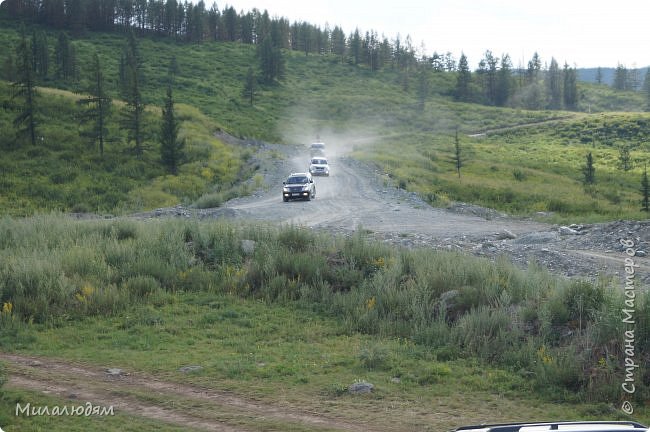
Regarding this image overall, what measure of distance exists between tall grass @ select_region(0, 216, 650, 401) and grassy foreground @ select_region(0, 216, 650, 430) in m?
0.03

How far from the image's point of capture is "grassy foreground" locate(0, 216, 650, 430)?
780 cm

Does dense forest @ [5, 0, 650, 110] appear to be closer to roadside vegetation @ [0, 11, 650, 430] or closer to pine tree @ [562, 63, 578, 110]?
pine tree @ [562, 63, 578, 110]

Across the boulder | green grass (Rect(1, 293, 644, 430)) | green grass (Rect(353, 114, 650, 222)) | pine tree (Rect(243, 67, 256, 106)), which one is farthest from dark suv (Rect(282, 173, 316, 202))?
pine tree (Rect(243, 67, 256, 106))

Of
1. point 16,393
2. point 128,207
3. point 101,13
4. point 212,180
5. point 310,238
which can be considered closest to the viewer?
point 16,393

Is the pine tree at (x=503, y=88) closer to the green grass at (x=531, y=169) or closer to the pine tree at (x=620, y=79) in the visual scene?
the green grass at (x=531, y=169)

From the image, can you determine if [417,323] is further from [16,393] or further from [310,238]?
[16,393]

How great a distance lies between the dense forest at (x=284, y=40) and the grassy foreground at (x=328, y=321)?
11708cm

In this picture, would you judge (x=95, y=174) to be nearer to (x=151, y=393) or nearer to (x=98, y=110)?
(x=98, y=110)

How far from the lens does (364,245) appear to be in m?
14.0

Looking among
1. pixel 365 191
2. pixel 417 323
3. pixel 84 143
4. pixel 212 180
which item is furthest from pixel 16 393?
pixel 84 143

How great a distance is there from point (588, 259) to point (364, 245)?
637 cm

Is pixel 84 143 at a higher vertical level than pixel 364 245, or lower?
higher

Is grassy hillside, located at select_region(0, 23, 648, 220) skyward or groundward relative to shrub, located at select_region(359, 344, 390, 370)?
skyward

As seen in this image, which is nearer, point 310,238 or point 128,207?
point 310,238
